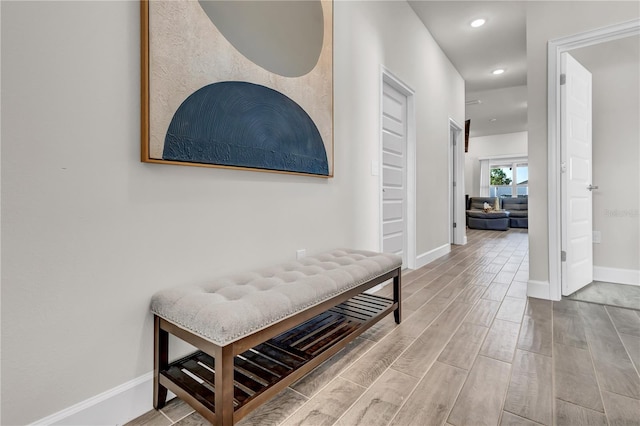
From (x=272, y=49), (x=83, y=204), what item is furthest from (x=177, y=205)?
(x=272, y=49)

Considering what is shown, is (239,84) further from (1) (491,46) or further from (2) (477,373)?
(1) (491,46)

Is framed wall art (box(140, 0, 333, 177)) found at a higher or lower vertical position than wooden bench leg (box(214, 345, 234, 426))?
higher

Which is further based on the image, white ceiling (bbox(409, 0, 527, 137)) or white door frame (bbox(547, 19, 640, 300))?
white ceiling (bbox(409, 0, 527, 137))

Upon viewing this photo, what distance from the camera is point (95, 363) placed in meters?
1.10

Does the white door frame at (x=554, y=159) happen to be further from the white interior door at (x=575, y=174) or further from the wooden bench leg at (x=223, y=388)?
the wooden bench leg at (x=223, y=388)

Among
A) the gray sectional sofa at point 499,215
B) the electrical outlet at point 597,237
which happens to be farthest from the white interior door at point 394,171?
the gray sectional sofa at point 499,215

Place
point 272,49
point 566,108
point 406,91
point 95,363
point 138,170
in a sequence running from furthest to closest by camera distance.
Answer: point 406,91
point 566,108
point 272,49
point 138,170
point 95,363

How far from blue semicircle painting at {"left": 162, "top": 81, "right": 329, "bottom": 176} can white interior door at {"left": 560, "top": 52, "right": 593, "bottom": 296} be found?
2134mm

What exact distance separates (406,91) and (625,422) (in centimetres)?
317

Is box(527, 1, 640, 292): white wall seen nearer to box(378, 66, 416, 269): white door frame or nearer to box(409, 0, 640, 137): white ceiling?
box(409, 0, 640, 137): white ceiling

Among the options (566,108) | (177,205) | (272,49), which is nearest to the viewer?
(177,205)

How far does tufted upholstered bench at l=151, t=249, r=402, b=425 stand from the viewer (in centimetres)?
101

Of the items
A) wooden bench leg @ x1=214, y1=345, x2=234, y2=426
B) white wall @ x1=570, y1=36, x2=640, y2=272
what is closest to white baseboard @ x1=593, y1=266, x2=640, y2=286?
white wall @ x1=570, y1=36, x2=640, y2=272

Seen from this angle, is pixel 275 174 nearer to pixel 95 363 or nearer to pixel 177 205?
pixel 177 205
